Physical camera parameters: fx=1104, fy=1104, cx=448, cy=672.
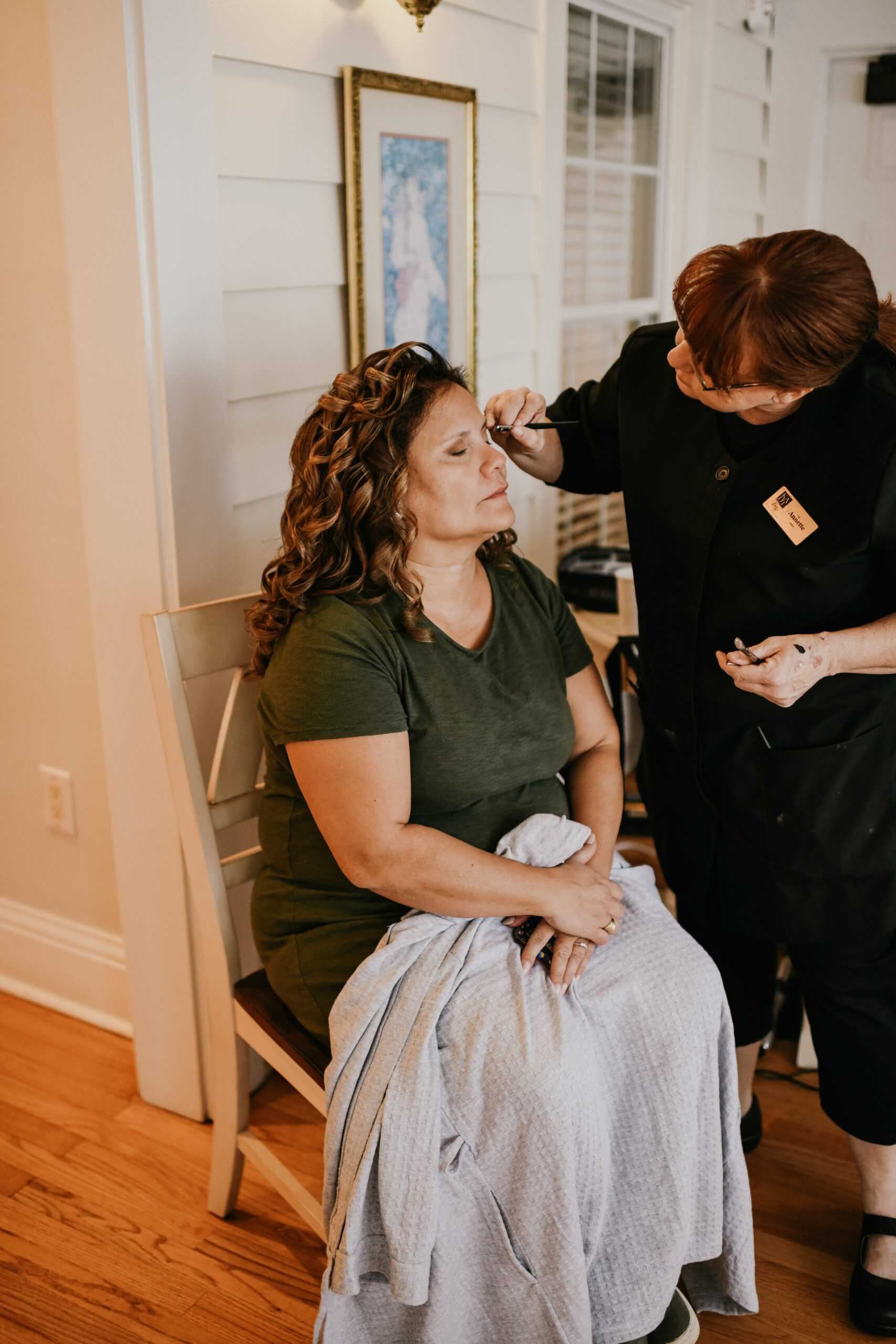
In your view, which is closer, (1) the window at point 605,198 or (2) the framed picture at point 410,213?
(2) the framed picture at point 410,213

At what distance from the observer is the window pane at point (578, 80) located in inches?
111

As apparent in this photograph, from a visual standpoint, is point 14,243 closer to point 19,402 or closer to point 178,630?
point 19,402

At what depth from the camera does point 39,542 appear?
2.01 meters

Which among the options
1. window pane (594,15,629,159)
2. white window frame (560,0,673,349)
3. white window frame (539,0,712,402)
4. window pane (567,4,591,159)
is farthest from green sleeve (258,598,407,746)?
window pane (594,15,629,159)

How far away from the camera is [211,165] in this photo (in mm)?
1648

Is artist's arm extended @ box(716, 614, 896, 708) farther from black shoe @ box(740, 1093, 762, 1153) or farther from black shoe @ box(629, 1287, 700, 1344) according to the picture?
black shoe @ box(740, 1093, 762, 1153)

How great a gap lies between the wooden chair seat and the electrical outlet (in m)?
0.67

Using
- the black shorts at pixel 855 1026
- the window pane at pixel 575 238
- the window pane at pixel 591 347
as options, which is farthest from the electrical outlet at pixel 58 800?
the window pane at pixel 575 238

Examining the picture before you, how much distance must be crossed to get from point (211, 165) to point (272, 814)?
968 millimetres

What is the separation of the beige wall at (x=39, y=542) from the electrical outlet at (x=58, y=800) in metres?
0.02

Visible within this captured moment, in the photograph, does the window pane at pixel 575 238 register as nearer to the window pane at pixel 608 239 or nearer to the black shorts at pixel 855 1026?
the window pane at pixel 608 239

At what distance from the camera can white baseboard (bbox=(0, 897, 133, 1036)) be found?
2184 mm

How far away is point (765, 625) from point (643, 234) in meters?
2.43

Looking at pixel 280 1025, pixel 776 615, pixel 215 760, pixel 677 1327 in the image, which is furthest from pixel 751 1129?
pixel 215 760
